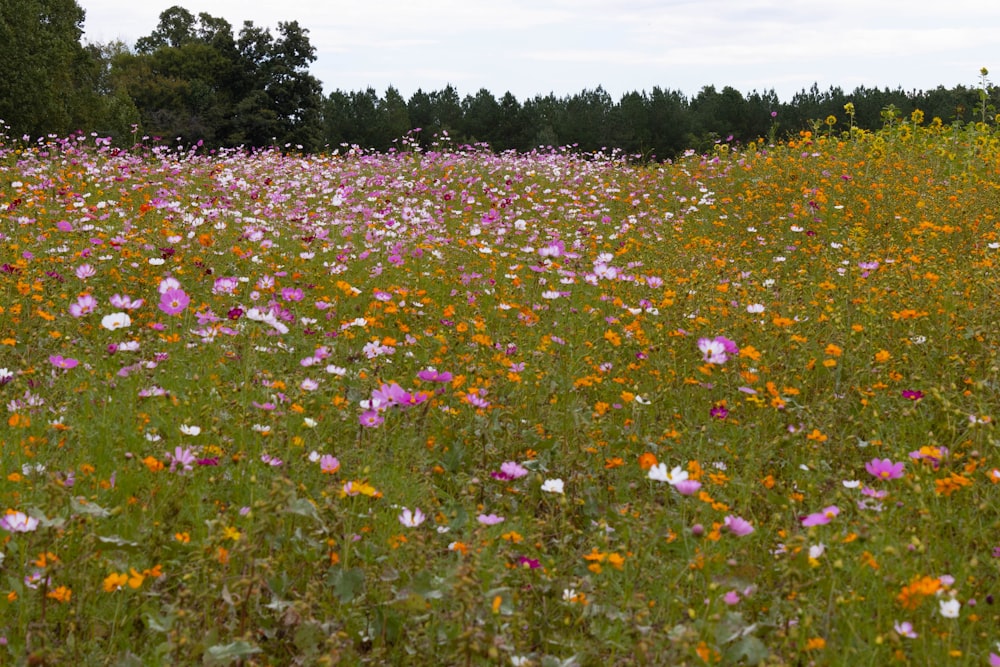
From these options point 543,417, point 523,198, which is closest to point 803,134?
point 523,198

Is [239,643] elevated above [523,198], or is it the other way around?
[523,198]

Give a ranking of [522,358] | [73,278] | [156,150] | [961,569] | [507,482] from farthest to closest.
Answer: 1. [156,150]
2. [73,278]
3. [522,358]
4. [507,482]
5. [961,569]

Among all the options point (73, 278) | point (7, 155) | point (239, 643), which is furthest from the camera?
point (7, 155)

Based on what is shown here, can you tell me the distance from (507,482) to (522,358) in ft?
3.93

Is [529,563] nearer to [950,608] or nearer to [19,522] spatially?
[950,608]

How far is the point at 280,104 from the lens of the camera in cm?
3619

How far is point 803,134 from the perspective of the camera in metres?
11.3

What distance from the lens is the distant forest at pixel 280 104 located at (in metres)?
22.0

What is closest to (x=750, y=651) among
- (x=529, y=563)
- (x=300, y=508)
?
(x=529, y=563)

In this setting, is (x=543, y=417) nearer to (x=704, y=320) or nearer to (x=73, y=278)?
(x=704, y=320)

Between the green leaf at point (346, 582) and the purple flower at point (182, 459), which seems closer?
the green leaf at point (346, 582)

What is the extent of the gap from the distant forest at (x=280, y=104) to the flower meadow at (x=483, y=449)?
16.3 meters

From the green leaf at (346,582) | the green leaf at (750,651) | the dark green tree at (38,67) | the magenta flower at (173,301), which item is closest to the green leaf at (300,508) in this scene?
the green leaf at (346,582)

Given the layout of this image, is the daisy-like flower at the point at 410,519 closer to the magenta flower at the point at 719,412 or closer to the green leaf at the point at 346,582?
the green leaf at the point at 346,582
